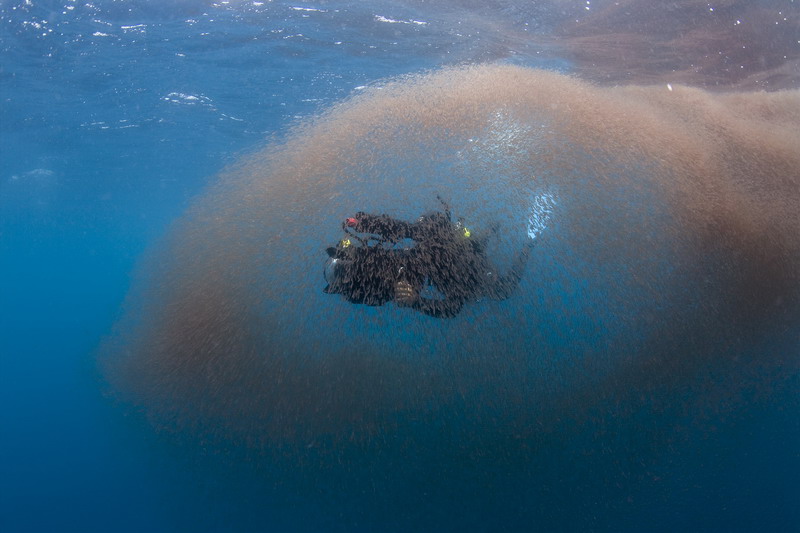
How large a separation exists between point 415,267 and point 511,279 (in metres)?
1.35

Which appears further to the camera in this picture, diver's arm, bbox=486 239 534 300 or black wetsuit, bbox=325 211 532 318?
diver's arm, bbox=486 239 534 300

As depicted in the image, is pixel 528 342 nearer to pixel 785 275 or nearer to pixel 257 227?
pixel 785 275

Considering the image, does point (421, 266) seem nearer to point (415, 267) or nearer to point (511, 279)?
point (415, 267)

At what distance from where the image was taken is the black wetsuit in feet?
16.5

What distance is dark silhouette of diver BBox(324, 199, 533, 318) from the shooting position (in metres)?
5.03

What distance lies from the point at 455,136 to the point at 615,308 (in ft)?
10.4

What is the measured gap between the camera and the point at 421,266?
5.03 m

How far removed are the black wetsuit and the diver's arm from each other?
13mm

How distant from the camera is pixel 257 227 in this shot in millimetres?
6051

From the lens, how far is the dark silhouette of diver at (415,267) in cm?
503

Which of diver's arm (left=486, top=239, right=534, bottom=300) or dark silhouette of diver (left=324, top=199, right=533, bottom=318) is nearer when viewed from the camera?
dark silhouette of diver (left=324, top=199, right=533, bottom=318)

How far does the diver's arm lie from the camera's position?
5.30 metres

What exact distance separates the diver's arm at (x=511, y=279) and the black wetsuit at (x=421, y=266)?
0.04 feet

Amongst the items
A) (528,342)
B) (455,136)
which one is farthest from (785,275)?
(455,136)
